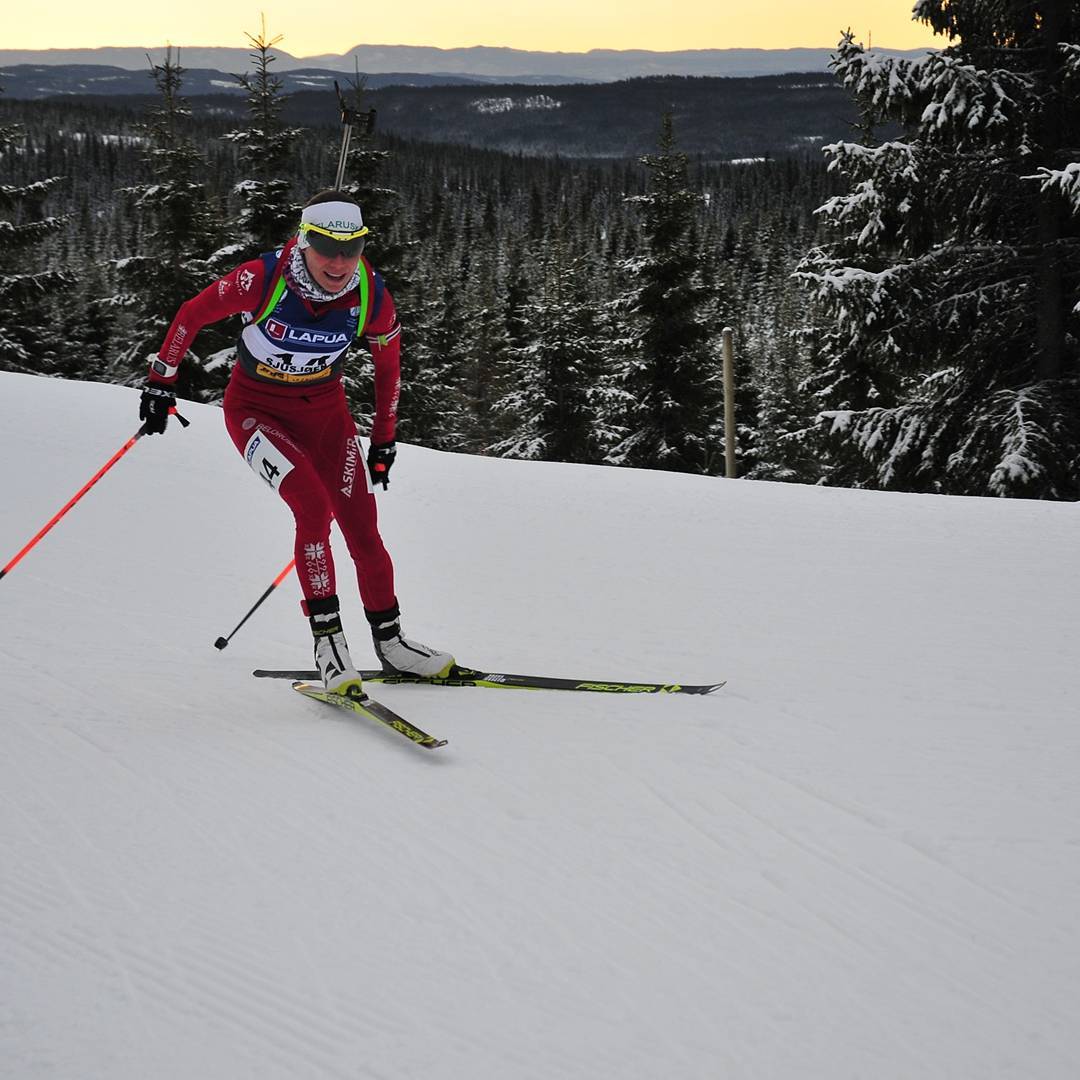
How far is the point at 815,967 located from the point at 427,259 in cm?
8761

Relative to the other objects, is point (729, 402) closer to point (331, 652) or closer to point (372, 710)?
point (331, 652)

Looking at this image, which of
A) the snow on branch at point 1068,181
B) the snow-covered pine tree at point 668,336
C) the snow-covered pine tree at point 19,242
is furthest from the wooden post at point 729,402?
the snow-covered pine tree at point 19,242

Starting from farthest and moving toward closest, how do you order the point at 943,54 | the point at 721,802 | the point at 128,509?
the point at 943,54
the point at 128,509
the point at 721,802

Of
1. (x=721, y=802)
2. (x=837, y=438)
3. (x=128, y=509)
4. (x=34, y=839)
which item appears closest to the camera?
(x=34, y=839)

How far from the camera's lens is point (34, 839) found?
110 inches

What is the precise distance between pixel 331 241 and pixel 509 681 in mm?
1975

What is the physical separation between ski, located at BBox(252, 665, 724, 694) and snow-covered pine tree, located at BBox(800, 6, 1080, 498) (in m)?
8.55

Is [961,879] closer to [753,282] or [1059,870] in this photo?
[1059,870]

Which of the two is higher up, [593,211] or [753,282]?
[593,211]

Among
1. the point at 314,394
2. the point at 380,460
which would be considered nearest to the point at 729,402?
the point at 380,460

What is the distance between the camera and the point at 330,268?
408 cm

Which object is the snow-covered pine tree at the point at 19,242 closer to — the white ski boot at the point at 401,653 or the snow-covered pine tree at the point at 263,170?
the snow-covered pine tree at the point at 263,170

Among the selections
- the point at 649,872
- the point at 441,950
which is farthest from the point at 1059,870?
the point at 441,950

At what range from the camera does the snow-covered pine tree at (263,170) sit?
24047 millimetres
